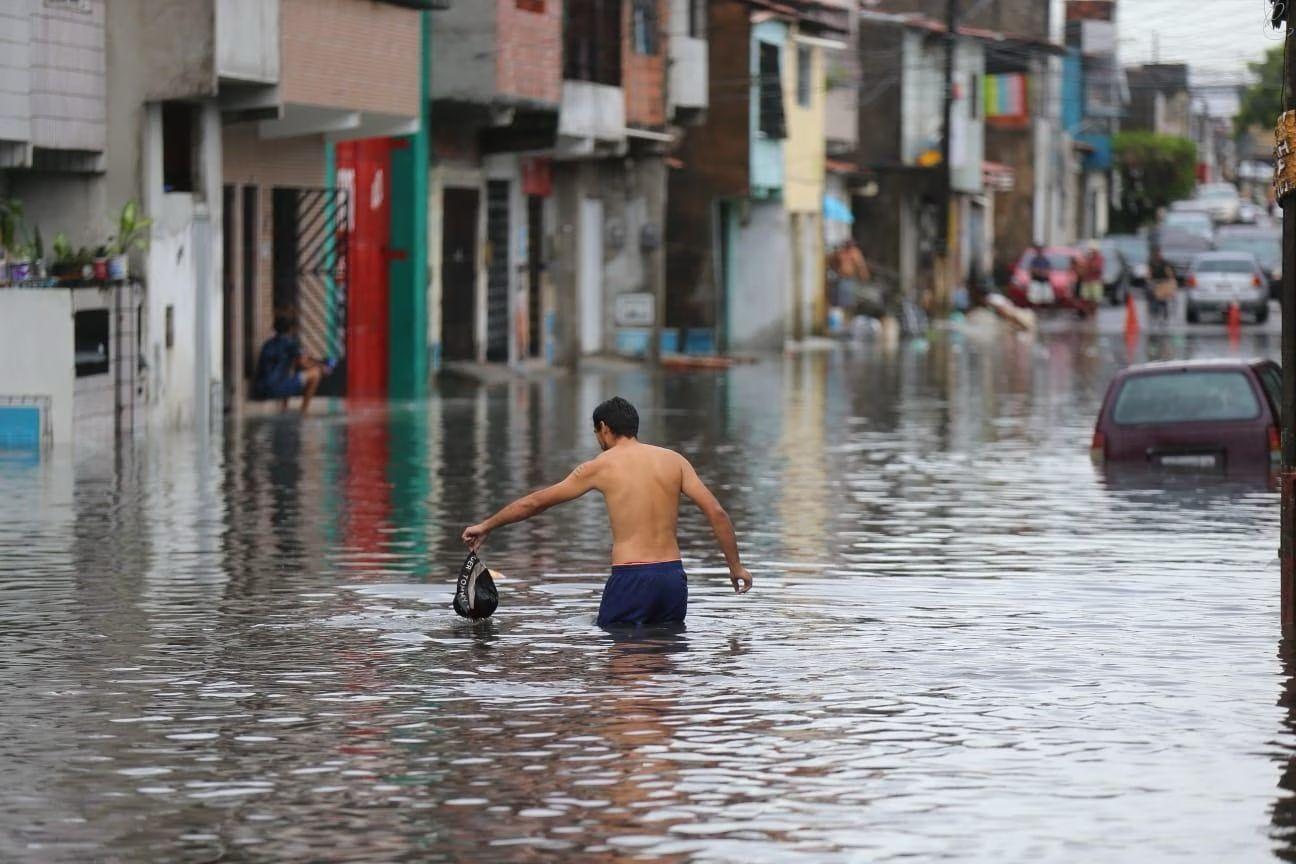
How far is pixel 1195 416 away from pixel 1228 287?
4721cm

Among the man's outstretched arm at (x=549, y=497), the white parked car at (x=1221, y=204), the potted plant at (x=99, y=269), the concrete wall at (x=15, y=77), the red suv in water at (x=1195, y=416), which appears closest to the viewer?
the man's outstretched arm at (x=549, y=497)

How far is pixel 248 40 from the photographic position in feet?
105

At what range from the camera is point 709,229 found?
57844 mm

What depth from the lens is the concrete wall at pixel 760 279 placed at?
201 ft

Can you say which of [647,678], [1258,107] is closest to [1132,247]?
[1258,107]

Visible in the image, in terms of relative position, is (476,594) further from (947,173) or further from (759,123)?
(947,173)

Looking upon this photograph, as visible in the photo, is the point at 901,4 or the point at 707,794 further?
the point at 901,4

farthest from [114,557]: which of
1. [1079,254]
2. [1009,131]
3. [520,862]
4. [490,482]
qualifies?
[1009,131]

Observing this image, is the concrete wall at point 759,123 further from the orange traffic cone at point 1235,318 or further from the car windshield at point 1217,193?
the car windshield at point 1217,193

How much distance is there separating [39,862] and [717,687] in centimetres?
412

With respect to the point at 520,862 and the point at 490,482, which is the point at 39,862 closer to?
the point at 520,862

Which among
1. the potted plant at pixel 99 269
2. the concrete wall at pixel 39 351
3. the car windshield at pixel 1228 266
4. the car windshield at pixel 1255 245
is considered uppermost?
the car windshield at pixel 1255 245

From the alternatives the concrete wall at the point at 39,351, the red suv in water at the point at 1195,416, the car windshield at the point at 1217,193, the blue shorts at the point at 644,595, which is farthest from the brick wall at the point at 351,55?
the car windshield at the point at 1217,193

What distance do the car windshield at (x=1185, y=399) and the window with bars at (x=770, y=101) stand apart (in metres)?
35.7
